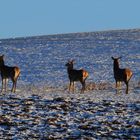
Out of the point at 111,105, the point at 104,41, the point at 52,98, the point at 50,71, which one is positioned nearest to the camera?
the point at 111,105

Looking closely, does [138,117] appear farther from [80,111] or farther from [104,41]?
[104,41]

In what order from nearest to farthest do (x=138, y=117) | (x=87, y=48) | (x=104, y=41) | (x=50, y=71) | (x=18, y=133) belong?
(x=18, y=133), (x=138, y=117), (x=50, y=71), (x=87, y=48), (x=104, y=41)

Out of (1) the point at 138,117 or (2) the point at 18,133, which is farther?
(1) the point at 138,117

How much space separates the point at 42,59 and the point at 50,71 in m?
15.1

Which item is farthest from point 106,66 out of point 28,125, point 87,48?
point 28,125

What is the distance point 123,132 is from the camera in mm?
19062

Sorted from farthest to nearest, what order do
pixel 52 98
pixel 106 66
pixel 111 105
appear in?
pixel 106 66 < pixel 52 98 < pixel 111 105

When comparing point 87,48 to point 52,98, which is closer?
point 52,98

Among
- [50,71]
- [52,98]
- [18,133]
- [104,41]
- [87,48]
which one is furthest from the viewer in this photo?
[104,41]

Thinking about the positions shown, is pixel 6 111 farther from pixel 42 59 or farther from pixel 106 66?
pixel 42 59

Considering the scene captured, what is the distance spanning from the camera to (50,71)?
172 ft

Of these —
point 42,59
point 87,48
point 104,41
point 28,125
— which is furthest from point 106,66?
point 28,125

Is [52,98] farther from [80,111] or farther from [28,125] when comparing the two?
[28,125]

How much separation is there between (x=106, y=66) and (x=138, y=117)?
35267 mm
